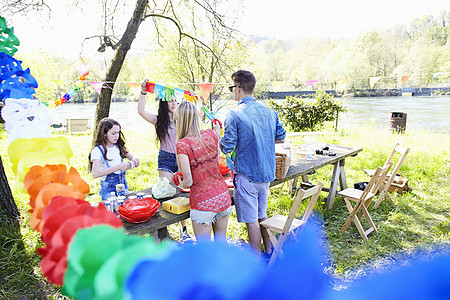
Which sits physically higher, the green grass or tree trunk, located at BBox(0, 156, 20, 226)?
tree trunk, located at BBox(0, 156, 20, 226)

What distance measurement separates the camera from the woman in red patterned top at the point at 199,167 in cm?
239

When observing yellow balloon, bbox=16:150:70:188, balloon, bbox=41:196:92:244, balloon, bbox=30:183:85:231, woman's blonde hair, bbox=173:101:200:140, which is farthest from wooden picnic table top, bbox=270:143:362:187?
balloon, bbox=41:196:92:244

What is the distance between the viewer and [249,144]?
2.87 m

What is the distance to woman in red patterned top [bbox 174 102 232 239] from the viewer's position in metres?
2.39

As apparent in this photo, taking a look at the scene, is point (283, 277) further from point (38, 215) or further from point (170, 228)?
point (170, 228)

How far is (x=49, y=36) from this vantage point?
6.31 m

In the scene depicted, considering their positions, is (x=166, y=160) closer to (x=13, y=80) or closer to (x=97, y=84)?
(x=13, y=80)

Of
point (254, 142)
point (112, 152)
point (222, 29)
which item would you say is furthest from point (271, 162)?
point (222, 29)

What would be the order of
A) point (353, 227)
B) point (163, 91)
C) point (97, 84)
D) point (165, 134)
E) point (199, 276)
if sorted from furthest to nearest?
point (97, 84), point (353, 227), point (163, 91), point (165, 134), point (199, 276)

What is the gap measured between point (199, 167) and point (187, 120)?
1.30 feet

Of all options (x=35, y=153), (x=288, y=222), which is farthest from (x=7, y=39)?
(x=288, y=222)

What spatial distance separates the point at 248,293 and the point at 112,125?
3.02 metres

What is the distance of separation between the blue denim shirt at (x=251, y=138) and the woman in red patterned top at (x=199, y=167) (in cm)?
37

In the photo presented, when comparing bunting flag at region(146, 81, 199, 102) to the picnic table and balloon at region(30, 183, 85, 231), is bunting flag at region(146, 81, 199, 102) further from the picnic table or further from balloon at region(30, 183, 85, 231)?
balloon at region(30, 183, 85, 231)
